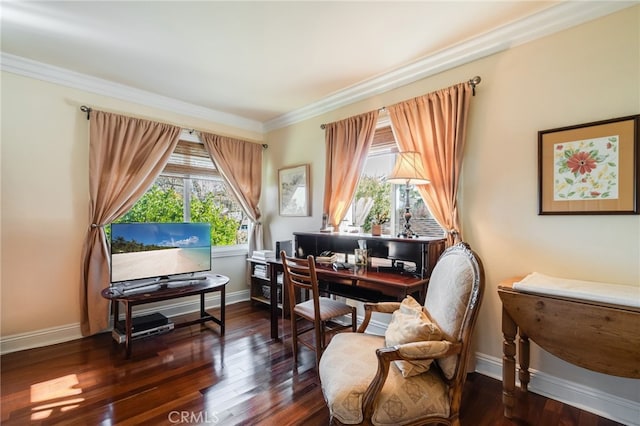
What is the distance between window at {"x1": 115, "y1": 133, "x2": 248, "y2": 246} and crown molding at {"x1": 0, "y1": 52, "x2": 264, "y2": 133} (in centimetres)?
38

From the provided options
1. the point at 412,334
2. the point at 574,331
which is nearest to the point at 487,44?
the point at 574,331

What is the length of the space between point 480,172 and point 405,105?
914 millimetres

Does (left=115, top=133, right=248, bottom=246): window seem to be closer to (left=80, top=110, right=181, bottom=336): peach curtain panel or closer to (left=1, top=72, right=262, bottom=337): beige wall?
(left=80, top=110, right=181, bottom=336): peach curtain panel

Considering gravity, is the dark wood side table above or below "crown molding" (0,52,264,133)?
below

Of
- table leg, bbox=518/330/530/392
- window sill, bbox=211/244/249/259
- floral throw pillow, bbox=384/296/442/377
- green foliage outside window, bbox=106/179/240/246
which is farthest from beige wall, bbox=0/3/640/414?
window sill, bbox=211/244/249/259

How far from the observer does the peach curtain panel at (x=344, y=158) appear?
3006 mm

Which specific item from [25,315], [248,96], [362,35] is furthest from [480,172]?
[25,315]

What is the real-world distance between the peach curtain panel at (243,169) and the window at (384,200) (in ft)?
5.00

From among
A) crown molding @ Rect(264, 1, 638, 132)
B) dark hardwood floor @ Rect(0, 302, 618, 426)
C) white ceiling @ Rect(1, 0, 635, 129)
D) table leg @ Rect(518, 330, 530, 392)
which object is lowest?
dark hardwood floor @ Rect(0, 302, 618, 426)

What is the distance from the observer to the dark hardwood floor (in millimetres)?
1767

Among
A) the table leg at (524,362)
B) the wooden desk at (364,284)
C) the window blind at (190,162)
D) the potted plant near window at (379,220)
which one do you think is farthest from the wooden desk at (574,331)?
the window blind at (190,162)

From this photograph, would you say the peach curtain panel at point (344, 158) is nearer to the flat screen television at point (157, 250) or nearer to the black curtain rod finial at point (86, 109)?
the flat screen television at point (157, 250)

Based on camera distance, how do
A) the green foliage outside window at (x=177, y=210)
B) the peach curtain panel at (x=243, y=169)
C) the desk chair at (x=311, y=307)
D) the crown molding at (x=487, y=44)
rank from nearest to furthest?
the crown molding at (x=487, y=44)
the desk chair at (x=311, y=307)
the green foliage outside window at (x=177, y=210)
the peach curtain panel at (x=243, y=169)

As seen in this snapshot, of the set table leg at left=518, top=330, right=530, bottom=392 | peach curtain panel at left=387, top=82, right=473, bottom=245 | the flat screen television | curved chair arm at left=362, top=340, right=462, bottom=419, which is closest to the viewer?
curved chair arm at left=362, top=340, right=462, bottom=419
